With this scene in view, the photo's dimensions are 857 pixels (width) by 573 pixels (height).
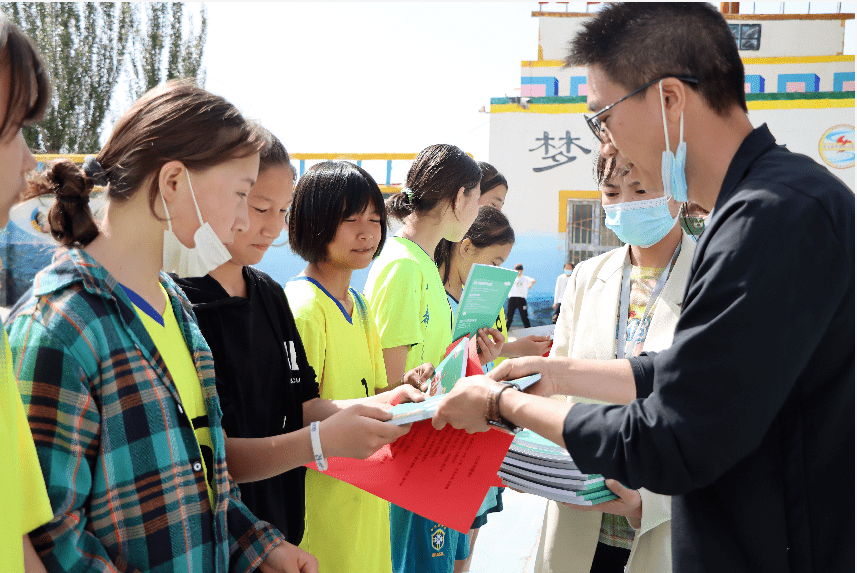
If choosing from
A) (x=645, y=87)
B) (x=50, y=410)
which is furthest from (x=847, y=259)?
(x=50, y=410)

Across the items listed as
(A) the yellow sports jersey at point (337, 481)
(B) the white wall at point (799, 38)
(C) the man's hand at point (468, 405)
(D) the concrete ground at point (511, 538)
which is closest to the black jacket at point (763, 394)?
(C) the man's hand at point (468, 405)

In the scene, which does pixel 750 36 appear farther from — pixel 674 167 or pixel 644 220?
pixel 674 167

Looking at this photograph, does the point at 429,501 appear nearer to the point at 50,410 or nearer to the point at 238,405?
the point at 238,405

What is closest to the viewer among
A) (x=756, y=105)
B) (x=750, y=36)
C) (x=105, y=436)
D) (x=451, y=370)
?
(x=105, y=436)

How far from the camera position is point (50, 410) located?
1.15 meters

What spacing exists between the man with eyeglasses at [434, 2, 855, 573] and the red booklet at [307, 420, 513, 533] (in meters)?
0.34

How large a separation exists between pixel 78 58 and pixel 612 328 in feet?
67.4

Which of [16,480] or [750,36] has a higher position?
[750,36]

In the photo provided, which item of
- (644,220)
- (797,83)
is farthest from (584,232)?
(644,220)

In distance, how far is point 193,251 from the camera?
1.49 m

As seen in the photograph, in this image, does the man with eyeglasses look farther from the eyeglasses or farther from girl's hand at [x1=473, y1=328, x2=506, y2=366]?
girl's hand at [x1=473, y1=328, x2=506, y2=366]

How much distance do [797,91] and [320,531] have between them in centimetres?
1572

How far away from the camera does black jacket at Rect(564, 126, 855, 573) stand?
1082 mm

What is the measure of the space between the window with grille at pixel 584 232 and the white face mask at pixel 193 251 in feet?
44.1
